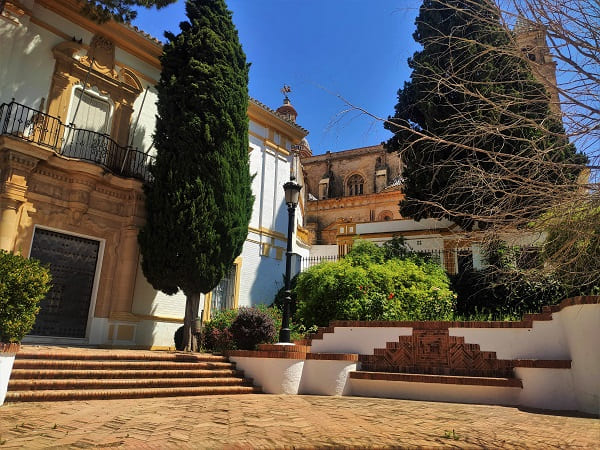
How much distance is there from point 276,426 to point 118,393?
3136mm

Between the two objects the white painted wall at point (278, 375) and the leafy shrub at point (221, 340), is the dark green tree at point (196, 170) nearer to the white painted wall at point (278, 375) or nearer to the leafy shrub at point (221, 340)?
the leafy shrub at point (221, 340)

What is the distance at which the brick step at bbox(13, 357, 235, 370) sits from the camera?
265 inches

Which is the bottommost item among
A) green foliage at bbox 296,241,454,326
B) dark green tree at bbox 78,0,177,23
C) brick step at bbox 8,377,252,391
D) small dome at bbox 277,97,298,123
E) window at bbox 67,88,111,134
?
brick step at bbox 8,377,252,391

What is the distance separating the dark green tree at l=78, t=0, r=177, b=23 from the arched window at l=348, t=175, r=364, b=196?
97.0ft

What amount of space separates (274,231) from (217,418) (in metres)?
12.0

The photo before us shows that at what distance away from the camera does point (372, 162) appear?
4000 cm

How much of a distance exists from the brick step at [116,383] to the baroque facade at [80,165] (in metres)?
4.64

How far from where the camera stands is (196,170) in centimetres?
1135

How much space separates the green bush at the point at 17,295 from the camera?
5.64 metres

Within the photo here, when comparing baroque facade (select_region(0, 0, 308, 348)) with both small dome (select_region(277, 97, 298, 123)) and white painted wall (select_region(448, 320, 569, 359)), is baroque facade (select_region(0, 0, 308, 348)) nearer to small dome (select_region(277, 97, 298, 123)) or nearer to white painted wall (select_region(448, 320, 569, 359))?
white painted wall (select_region(448, 320, 569, 359))

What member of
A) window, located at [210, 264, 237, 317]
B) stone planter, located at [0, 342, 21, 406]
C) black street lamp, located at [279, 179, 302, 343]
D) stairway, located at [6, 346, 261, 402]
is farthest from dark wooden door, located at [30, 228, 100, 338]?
black street lamp, located at [279, 179, 302, 343]

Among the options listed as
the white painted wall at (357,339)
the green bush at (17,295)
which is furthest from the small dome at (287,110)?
the green bush at (17,295)

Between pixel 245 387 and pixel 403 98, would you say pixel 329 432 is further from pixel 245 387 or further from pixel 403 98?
pixel 403 98

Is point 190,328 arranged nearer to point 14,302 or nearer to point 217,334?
point 217,334
